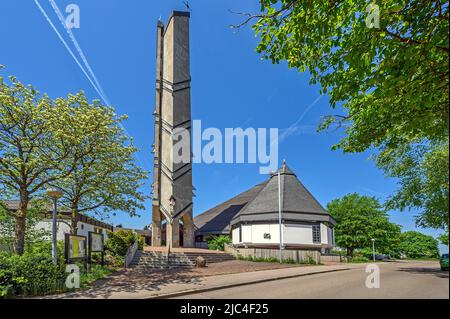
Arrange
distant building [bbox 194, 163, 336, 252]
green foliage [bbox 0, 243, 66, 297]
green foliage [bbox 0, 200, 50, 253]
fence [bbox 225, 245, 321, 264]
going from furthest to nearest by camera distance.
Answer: distant building [bbox 194, 163, 336, 252]
fence [bbox 225, 245, 321, 264]
green foliage [bbox 0, 200, 50, 253]
green foliage [bbox 0, 243, 66, 297]

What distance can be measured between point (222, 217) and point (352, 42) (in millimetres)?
44302

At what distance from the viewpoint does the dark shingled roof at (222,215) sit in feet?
151

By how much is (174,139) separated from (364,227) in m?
33.1

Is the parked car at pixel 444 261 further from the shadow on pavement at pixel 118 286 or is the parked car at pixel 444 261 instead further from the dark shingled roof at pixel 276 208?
the dark shingled roof at pixel 276 208

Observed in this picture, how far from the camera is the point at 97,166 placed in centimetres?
2084

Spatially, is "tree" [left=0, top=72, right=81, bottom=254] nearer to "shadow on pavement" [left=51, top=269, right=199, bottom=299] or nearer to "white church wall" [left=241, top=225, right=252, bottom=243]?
"shadow on pavement" [left=51, top=269, right=199, bottom=299]

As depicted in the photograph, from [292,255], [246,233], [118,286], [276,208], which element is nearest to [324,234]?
[276,208]

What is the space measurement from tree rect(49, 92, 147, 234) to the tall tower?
12390 millimetres

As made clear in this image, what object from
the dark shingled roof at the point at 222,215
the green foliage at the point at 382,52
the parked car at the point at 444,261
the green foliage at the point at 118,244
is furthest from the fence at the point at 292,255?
the parked car at the point at 444,261

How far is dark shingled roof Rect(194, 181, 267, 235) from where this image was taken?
45.9 metres

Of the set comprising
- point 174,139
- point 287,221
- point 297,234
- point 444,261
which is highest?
point 174,139

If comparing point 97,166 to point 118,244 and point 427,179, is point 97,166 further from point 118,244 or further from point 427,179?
point 427,179

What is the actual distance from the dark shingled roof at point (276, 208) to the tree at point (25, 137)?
25555 millimetres

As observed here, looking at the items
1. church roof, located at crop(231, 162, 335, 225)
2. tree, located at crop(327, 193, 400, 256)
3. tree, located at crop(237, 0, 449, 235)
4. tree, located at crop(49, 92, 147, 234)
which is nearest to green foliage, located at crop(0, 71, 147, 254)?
tree, located at crop(49, 92, 147, 234)
